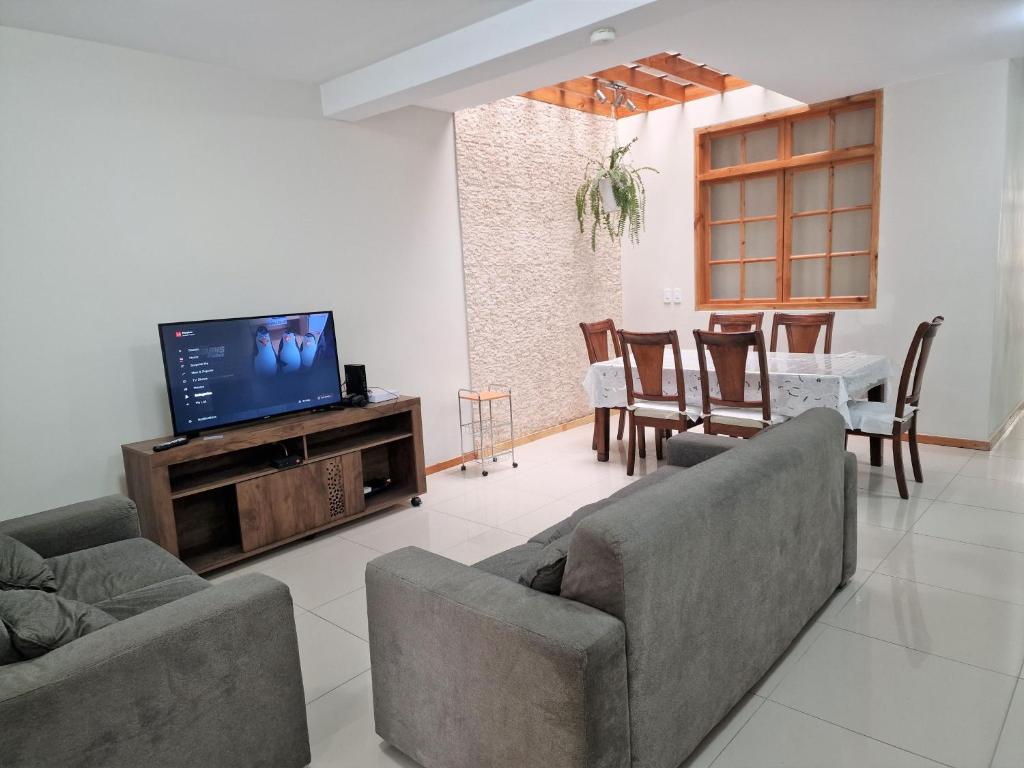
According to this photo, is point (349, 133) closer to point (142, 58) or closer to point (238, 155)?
point (238, 155)

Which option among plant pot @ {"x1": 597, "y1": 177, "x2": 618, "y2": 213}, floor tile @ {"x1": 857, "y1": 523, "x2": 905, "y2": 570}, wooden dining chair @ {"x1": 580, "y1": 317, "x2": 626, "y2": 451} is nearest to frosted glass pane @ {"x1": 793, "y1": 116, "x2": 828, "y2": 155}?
plant pot @ {"x1": 597, "y1": 177, "x2": 618, "y2": 213}

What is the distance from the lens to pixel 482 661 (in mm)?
1586

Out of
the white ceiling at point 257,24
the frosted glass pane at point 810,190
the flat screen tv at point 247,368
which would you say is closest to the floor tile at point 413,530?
the flat screen tv at point 247,368

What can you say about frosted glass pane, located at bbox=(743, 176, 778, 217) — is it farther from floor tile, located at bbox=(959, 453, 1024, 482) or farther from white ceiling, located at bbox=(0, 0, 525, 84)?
white ceiling, located at bbox=(0, 0, 525, 84)

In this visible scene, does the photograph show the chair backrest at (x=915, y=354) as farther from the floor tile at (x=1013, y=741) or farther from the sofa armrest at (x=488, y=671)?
the sofa armrest at (x=488, y=671)

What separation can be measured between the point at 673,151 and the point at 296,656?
5487 mm

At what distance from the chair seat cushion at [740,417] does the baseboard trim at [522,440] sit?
1823 mm

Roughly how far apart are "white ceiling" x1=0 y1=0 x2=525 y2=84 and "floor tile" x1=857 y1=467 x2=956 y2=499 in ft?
10.9

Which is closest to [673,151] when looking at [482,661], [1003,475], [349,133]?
[349,133]

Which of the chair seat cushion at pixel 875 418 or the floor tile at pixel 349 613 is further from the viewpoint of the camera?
the chair seat cushion at pixel 875 418

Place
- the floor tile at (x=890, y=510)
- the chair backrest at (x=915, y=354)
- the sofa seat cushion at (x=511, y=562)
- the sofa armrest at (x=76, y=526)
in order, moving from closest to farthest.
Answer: the sofa seat cushion at (x=511, y=562), the sofa armrest at (x=76, y=526), the floor tile at (x=890, y=510), the chair backrest at (x=915, y=354)

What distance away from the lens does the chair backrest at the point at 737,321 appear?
5.29 m

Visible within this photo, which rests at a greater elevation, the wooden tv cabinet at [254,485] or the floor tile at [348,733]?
the wooden tv cabinet at [254,485]

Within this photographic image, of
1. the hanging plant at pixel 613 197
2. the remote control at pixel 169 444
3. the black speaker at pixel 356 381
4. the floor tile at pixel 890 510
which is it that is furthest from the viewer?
the hanging plant at pixel 613 197
